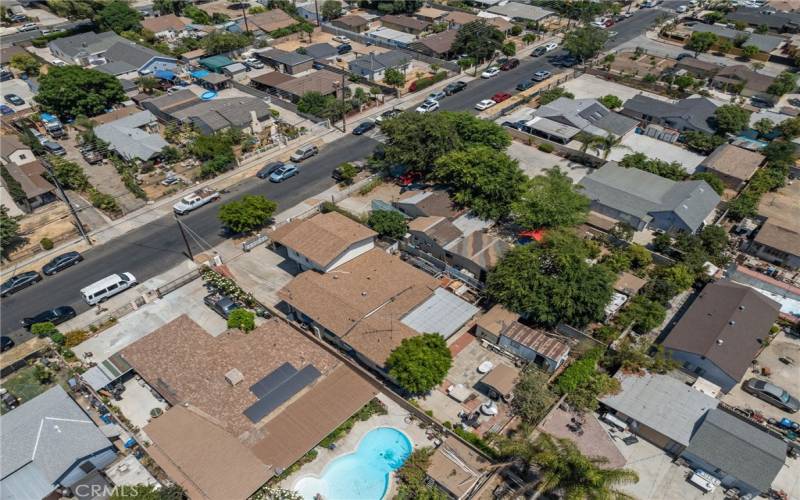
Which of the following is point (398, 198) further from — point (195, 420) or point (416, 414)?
point (195, 420)

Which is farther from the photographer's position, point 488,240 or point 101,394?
point 488,240

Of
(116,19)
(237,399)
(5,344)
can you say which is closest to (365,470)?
(237,399)

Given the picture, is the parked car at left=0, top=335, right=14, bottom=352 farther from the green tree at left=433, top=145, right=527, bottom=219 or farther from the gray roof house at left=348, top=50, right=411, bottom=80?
the gray roof house at left=348, top=50, right=411, bottom=80

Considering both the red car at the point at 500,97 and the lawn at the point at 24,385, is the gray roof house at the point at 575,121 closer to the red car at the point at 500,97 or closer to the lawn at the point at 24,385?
the red car at the point at 500,97

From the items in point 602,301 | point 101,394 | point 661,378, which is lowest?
point 101,394

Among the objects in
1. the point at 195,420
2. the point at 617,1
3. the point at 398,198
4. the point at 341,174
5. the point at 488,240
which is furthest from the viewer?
the point at 617,1

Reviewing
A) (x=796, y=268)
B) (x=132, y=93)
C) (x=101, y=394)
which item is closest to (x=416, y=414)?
(x=101, y=394)

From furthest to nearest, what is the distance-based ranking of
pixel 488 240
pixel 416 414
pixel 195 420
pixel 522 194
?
pixel 522 194 < pixel 488 240 < pixel 416 414 < pixel 195 420

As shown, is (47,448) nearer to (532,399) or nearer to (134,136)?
(532,399)

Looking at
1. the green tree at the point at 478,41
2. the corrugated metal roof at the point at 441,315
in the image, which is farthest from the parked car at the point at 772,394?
the green tree at the point at 478,41
